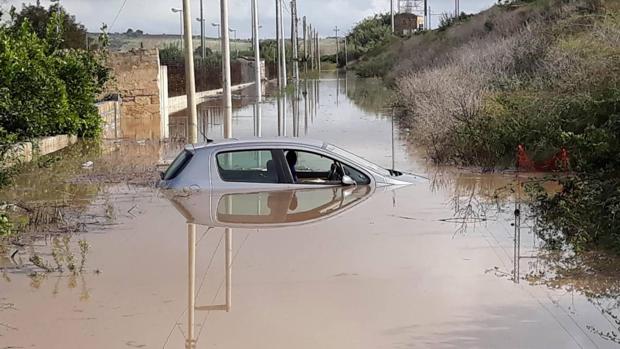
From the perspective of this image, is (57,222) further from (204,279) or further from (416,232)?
(416,232)

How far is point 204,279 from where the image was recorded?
31.2 ft

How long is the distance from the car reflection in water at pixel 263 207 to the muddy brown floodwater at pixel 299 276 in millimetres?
43

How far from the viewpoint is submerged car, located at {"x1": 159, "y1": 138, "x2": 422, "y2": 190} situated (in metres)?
14.8

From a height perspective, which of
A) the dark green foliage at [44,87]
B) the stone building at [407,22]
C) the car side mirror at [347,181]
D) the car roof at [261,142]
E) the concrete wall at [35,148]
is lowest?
the car side mirror at [347,181]

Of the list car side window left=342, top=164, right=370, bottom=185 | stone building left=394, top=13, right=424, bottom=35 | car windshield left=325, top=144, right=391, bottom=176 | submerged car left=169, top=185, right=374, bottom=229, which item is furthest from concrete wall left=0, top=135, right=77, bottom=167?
stone building left=394, top=13, right=424, bottom=35

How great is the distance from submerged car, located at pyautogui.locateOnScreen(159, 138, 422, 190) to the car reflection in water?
0.20m

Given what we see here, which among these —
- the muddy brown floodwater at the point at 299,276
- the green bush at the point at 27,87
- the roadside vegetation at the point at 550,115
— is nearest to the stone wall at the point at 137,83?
the roadside vegetation at the point at 550,115

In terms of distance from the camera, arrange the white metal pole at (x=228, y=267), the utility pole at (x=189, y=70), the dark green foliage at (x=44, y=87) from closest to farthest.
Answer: the white metal pole at (x=228, y=267) < the dark green foliage at (x=44, y=87) < the utility pole at (x=189, y=70)

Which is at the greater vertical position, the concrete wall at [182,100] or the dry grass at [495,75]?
the dry grass at [495,75]

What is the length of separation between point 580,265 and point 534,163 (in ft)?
27.3

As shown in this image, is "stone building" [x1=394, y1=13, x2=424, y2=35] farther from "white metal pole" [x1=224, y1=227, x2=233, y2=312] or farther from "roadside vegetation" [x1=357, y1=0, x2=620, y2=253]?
"white metal pole" [x1=224, y1=227, x2=233, y2=312]

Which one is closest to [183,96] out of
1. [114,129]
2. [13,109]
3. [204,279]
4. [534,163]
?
[114,129]

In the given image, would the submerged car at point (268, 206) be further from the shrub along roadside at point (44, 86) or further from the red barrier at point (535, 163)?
the red barrier at point (535, 163)

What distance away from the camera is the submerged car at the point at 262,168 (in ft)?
48.6
